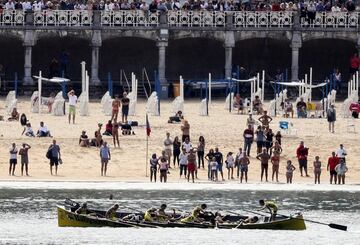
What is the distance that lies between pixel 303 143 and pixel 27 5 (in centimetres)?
2314

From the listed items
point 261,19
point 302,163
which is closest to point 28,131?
point 302,163

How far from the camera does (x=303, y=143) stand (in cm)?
9075

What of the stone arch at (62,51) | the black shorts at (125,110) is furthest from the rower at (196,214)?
the stone arch at (62,51)

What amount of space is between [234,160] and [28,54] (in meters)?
24.9

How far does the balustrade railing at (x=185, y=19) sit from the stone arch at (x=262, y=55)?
4.84 meters

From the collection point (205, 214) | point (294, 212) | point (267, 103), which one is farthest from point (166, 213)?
point (267, 103)

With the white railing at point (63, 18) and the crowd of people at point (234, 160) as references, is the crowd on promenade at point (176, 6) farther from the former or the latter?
the crowd of people at point (234, 160)

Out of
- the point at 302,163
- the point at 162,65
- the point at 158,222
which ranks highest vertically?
the point at 162,65

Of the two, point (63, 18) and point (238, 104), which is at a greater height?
point (63, 18)

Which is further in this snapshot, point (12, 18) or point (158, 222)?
point (12, 18)

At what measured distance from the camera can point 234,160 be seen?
288ft

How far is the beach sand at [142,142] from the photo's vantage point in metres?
88.6

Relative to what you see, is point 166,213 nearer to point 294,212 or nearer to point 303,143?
point 294,212

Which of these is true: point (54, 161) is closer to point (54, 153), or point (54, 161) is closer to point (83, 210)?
point (54, 153)
